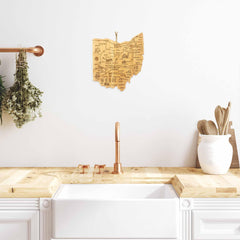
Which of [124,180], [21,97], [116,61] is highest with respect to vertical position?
[116,61]

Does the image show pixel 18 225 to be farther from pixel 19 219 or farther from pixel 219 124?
pixel 219 124

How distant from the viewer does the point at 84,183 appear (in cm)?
162

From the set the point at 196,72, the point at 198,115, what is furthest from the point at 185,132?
the point at 196,72

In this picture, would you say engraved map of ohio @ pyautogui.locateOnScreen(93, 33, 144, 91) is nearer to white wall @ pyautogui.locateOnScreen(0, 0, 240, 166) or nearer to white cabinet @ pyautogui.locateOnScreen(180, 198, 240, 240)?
white wall @ pyautogui.locateOnScreen(0, 0, 240, 166)

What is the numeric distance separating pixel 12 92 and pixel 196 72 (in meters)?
1.07

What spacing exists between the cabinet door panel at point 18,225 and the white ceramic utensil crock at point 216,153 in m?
0.87

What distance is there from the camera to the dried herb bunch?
70.8 inches

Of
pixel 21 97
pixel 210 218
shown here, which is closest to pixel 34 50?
pixel 21 97

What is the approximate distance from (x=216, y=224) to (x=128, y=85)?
92cm

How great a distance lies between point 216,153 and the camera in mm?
1646

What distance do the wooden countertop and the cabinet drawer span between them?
8cm

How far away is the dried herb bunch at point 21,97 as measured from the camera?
180 centimetres

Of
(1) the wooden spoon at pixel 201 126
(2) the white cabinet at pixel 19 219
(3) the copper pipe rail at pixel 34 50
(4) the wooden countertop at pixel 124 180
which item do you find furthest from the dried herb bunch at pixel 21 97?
(1) the wooden spoon at pixel 201 126

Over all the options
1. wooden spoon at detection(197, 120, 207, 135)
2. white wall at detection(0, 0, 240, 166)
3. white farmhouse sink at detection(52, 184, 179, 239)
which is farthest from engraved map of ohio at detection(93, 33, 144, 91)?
white farmhouse sink at detection(52, 184, 179, 239)
